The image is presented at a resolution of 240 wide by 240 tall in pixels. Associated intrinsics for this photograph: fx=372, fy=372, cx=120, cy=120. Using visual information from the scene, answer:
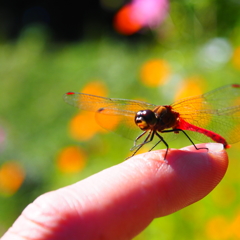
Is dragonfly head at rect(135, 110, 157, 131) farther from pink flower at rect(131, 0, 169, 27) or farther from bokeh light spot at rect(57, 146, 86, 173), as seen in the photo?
pink flower at rect(131, 0, 169, 27)

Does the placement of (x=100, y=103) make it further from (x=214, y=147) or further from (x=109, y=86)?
(x=109, y=86)

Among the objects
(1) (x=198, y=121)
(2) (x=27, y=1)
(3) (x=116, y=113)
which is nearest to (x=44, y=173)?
(3) (x=116, y=113)

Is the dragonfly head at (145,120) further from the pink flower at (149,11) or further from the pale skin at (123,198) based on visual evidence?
the pink flower at (149,11)

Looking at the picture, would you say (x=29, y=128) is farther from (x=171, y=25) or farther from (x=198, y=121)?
(x=198, y=121)

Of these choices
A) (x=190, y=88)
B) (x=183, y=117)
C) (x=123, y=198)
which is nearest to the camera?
(x=123, y=198)

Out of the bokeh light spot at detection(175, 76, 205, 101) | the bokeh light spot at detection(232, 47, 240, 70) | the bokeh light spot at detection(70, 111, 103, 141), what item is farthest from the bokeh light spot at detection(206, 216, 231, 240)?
the bokeh light spot at detection(232, 47, 240, 70)

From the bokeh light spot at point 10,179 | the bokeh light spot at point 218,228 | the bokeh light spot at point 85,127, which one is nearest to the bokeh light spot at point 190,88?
the bokeh light spot at point 85,127

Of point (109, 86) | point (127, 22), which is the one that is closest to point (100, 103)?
point (109, 86)
